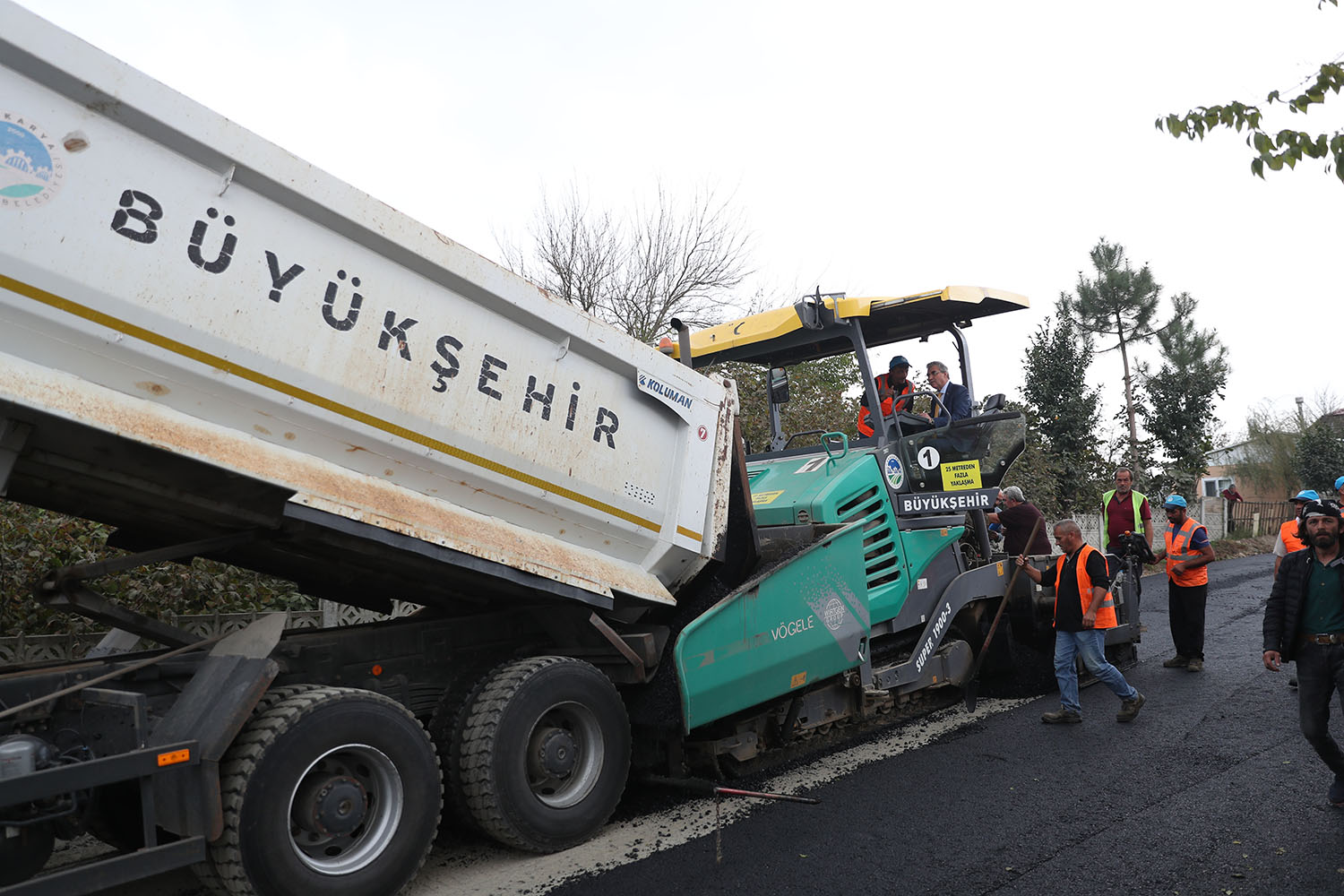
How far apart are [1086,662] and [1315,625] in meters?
1.79

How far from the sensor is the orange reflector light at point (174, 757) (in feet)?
9.77

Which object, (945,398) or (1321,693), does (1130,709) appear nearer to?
(1321,693)

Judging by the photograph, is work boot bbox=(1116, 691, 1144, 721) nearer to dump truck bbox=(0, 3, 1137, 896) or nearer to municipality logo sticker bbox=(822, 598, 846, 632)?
dump truck bbox=(0, 3, 1137, 896)

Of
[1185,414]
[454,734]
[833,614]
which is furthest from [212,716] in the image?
[1185,414]

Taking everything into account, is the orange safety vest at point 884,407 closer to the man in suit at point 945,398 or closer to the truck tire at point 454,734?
the man in suit at point 945,398

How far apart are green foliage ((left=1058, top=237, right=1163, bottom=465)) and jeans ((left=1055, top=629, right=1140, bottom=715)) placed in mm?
27095

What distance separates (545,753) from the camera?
4035mm

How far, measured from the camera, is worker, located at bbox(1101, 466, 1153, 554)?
829 cm

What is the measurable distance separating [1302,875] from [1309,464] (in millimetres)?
31568

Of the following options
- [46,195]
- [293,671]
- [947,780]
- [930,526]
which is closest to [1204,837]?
[947,780]

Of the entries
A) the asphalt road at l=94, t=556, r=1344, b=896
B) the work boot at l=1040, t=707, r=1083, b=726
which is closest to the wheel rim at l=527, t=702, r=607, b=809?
the asphalt road at l=94, t=556, r=1344, b=896

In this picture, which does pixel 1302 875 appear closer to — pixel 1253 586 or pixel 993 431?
pixel 993 431

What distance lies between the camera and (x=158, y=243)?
115 inches

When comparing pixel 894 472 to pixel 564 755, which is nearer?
pixel 564 755
